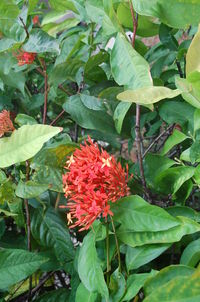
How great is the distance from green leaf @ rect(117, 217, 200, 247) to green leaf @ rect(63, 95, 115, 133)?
0.73ft

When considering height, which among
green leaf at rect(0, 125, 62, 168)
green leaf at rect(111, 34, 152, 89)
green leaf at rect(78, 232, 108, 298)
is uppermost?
green leaf at rect(111, 34, 152, 89)

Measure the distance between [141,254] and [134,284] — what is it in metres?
0.04

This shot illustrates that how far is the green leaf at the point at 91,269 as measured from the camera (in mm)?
485

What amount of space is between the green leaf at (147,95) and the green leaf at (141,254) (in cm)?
19

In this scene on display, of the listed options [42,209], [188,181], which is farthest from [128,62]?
[42,209]

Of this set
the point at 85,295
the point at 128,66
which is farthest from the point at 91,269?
the point at 128,66

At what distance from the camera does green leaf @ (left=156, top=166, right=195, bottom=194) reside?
20.4 inches

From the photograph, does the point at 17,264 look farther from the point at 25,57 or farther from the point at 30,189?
the point at 25,57

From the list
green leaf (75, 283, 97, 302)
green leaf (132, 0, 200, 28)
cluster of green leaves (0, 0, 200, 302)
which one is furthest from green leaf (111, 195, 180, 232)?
green leaf (132, 0, 200, 28)

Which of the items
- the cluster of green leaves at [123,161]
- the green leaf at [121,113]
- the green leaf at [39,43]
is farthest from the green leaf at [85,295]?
the green leaf at [39,43]

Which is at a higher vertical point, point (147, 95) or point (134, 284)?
point (147, 95)

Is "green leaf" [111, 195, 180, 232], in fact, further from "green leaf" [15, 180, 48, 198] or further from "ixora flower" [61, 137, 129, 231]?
"green leaf" [15, 180, 48, 198]

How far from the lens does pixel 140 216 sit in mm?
479

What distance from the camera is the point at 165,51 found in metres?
0.68
